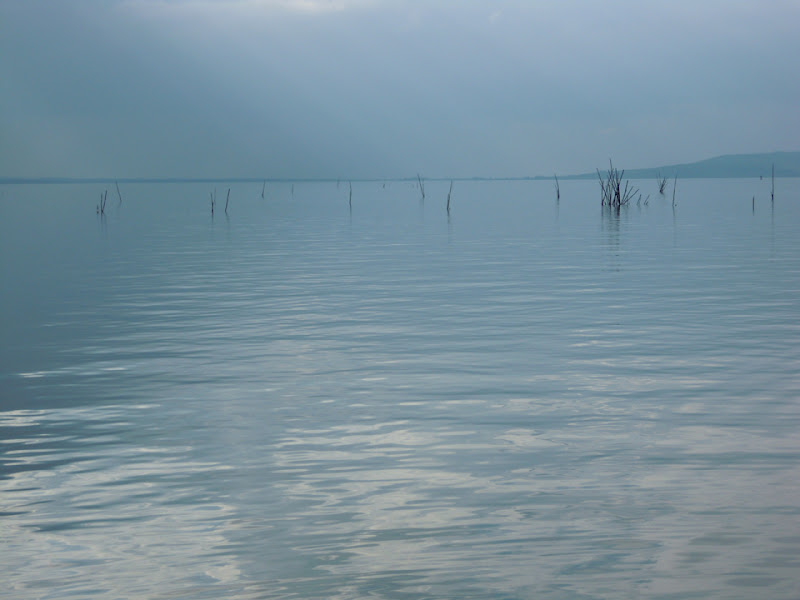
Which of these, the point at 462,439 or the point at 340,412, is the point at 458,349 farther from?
the point at 462,439

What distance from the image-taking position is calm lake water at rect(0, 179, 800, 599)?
536cm

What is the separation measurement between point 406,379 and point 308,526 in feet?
14.7

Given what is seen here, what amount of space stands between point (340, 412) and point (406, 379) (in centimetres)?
156

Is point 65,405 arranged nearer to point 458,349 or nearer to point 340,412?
point 340,412

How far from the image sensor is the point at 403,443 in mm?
7855

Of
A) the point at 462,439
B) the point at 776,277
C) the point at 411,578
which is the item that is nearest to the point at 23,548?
the point at 411,578

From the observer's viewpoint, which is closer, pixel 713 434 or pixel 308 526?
pixel 308 526

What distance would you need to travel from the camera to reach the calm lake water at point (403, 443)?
211 inches

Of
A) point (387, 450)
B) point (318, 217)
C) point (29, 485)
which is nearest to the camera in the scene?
point (29, 485)

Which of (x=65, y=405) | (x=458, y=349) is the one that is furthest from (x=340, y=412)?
(x=458, y=349)

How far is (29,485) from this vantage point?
686 cm

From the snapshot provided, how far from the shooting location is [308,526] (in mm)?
5977

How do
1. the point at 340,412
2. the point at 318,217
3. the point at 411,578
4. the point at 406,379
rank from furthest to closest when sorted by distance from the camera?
the point at 318,217 < the point at 406,379 < the point at 340,412 < the point at 411,578

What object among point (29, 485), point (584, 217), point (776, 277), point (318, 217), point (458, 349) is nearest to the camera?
point (29, 485)
